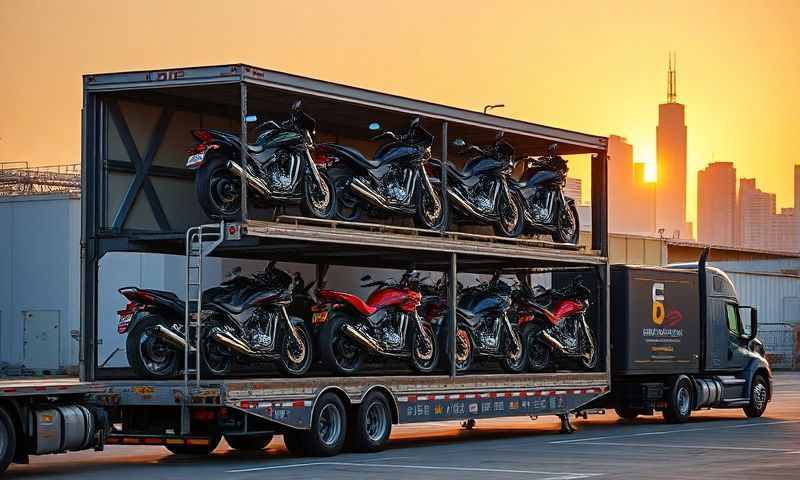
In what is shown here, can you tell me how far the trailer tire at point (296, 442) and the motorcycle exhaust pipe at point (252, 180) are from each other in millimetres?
3085

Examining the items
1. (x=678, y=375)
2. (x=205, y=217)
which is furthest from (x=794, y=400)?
(x=205, y=217)

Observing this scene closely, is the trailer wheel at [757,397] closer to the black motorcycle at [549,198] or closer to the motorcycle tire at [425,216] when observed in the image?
the black motorcycle at [549,198]

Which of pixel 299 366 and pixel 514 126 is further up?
pixel 514 126

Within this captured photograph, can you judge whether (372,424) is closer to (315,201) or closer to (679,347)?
(315,201)

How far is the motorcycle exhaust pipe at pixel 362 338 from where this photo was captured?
20.6 meters

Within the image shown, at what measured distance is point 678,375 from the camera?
27.1m

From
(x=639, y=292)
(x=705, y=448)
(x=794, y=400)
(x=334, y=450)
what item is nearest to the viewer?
(x=334, y=450)

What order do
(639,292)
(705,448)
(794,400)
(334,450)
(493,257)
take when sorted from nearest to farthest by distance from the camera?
1. (334,450)
2. (705,448)
3. (493,257)
4. (639,292)
5. (794,400)

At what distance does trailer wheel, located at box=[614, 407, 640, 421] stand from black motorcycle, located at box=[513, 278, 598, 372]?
1.40m

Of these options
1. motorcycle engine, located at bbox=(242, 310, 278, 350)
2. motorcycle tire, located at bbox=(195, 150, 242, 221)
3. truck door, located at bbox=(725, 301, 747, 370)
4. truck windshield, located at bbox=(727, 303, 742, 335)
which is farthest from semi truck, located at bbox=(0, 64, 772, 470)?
truck windshield, located at bbox=(727, 303, 742, 335)

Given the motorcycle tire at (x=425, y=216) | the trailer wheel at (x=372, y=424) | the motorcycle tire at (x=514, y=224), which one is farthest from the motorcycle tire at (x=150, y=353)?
the motorcycle tire at (x=514, y=224)

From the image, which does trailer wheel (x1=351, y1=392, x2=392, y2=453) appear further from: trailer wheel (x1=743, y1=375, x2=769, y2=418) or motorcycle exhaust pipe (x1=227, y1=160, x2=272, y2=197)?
trailer wheel (x1=743, y1=375, x2=769, y2=418)

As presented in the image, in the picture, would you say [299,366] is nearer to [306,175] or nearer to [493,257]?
[306,175]

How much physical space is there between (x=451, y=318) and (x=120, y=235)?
5.22m
